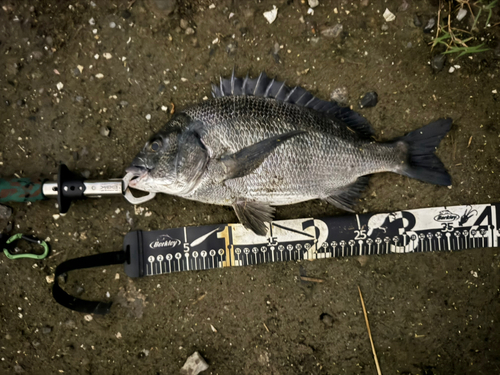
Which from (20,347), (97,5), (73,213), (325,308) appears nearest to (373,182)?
(325,308)

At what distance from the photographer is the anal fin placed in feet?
8.07

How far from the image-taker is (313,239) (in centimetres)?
257

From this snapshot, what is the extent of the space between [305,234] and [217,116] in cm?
129

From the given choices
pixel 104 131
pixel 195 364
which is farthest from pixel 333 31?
pixel 195 364

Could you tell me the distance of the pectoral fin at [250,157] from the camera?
2178mm

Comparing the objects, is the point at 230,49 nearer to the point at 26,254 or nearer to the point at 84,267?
the point at 84,267

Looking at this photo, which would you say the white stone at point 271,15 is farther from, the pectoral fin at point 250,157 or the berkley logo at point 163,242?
the berkley logo at point 163,242

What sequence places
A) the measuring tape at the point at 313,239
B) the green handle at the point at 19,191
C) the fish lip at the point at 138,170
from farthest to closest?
the measuring tape at the point at 313,239 < the green handle at the point at 19,191 < the fish lip at the point at 138,170

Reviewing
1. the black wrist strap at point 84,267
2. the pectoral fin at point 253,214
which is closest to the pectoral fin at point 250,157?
the pectoral fin at point 253,214

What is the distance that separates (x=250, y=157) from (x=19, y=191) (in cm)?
188

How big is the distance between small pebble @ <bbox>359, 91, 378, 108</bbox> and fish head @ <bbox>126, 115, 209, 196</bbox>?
4.95 ft

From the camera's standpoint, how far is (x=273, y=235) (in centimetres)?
257

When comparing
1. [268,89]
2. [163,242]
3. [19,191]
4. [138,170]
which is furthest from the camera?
[163,242]

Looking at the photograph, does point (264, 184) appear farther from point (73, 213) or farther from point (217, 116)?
point (73, 213)
